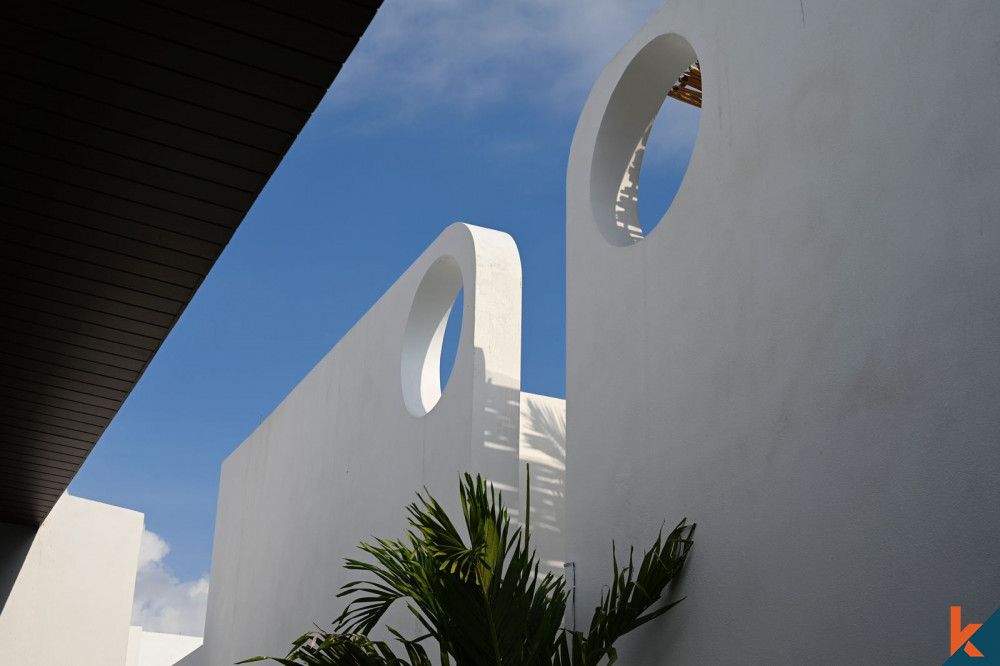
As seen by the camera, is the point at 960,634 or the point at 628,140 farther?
the point at 628,140

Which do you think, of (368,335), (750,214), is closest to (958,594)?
(750,214)

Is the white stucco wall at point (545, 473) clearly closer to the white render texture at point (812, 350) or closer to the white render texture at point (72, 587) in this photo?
the white render texture at point (812, 350)

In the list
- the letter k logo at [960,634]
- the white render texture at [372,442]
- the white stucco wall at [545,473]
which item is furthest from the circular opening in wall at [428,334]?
the letter k logo at [960,634]

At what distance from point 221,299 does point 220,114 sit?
100 ft

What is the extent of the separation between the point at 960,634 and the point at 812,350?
1.16 m

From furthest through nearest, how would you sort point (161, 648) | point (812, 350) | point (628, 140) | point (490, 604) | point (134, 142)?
point (161, 648)
point (628, 140)
point (490, 604)
point (812, 350)
point (134, 142)

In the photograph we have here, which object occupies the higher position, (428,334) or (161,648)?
(428,334)

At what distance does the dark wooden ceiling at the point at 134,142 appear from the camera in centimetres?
265

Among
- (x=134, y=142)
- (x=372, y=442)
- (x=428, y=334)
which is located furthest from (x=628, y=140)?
(x=372, y=442)

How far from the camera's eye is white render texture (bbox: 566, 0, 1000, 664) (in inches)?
130

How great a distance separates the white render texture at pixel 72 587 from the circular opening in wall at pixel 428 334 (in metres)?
3.58

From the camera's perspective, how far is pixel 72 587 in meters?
9.36

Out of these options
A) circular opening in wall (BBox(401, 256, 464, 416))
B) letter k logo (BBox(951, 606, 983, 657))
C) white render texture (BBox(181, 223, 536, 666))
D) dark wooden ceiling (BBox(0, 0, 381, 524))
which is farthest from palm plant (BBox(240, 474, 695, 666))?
circular opening in wall (BBox(401, 256, 464, 416))

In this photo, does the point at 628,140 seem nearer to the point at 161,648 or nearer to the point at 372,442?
the point at 372,442
